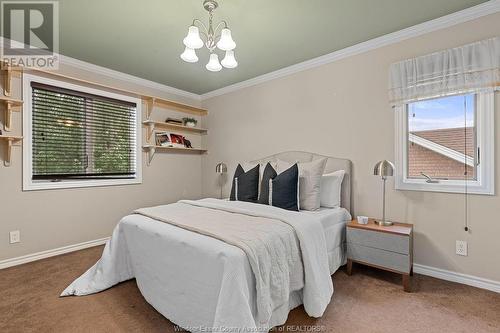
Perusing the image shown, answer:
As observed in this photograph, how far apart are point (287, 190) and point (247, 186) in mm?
654

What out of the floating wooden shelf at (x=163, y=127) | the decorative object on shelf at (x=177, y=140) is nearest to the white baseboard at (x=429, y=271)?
the floating wooden shelf at (x=163, y=127)

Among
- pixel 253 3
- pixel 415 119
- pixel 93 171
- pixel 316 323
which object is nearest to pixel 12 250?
pixel 93 171

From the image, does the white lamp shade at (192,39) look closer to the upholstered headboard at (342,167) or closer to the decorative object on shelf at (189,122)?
the upholstered headboard at (342,167)

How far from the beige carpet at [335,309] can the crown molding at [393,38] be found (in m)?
2.36

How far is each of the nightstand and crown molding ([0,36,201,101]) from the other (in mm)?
3412

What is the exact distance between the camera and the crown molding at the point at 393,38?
211 cm

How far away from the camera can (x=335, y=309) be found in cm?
185

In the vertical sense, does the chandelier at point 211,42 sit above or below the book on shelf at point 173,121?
above

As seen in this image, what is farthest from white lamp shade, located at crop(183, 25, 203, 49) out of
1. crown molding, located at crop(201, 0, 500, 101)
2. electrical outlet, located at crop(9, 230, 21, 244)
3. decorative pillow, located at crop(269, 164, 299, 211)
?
electrical outlet, located at crop(9, 230, 21, 244)

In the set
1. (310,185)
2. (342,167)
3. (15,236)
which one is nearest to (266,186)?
(310,185)

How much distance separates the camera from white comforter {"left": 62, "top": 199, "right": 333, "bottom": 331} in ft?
4.32

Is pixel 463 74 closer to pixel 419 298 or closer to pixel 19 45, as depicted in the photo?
pixel 419 298

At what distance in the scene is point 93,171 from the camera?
3.30m

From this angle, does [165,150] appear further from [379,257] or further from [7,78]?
[379,257]
